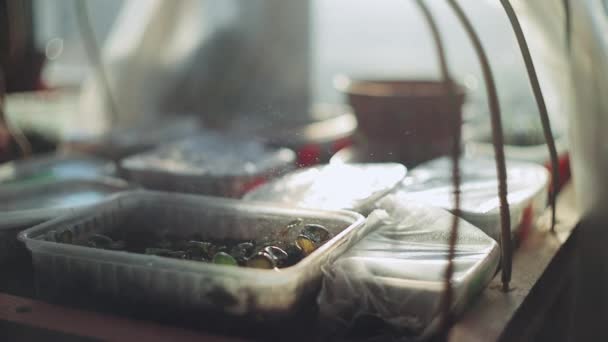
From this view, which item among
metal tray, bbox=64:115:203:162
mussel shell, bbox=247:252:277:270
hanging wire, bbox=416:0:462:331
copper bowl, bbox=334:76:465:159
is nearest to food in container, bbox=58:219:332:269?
mussel shell, bbox=247:252:277:270

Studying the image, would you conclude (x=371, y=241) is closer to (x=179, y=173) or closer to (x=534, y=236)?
(x=534, y=236)

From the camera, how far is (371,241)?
131 centimetres

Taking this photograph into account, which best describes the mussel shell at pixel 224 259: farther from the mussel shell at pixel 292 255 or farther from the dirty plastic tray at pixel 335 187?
the dirty plastic tray at pixel 335 187

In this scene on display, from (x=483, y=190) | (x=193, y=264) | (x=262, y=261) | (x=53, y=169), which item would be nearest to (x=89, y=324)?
(x=193, y=264)

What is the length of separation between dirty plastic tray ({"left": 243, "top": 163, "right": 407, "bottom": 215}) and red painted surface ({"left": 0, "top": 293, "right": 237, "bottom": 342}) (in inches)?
18.8

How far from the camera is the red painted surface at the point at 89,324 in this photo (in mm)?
1125

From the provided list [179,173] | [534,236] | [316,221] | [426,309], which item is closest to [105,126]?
[179,173]

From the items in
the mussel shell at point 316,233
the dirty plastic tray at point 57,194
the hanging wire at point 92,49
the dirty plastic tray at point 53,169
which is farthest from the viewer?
the hanging wire at point 92,49

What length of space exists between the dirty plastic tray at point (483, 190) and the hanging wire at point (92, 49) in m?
1.38

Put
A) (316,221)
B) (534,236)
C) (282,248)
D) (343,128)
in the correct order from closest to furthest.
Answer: (282,248) < (316,221) < (534,236) < (343,128)

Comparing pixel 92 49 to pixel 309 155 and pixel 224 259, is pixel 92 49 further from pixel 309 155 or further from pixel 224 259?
pixel 224 259

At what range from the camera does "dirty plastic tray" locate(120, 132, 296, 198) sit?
6.02 feet

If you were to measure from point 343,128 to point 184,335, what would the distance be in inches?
56.8

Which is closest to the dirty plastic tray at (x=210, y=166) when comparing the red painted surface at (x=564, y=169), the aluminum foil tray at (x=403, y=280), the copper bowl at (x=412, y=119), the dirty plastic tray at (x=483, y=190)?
the copper bowl at (x=412, y=119)
